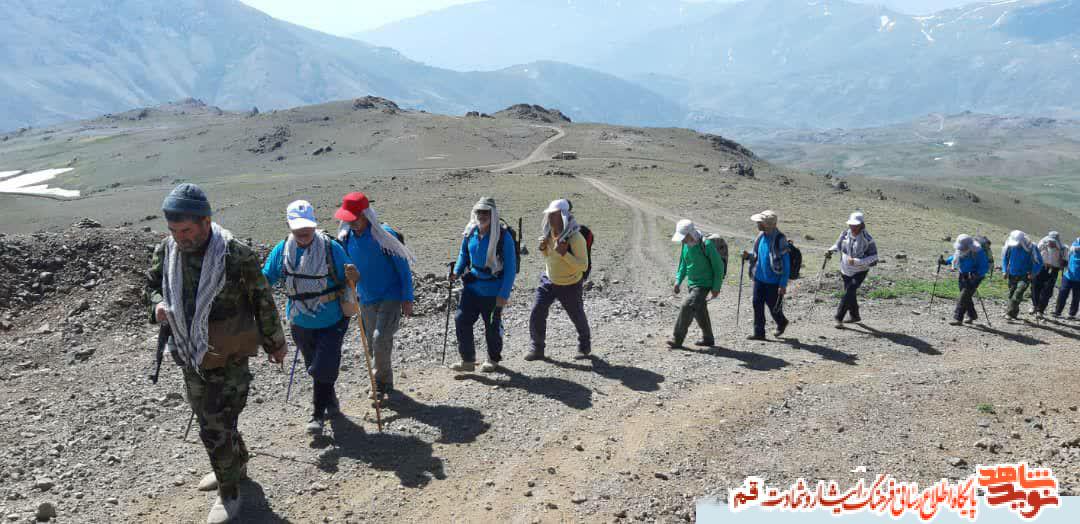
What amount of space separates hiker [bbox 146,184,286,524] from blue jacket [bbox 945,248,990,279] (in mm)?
10700

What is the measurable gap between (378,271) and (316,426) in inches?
59.0

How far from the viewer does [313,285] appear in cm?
588

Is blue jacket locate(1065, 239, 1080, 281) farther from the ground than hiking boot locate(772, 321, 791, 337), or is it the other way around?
blue jacket locate(1065, 239, 1080, 281)

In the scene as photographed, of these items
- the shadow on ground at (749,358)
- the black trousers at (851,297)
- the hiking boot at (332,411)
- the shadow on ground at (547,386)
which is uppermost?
the black trousers at (851,297)

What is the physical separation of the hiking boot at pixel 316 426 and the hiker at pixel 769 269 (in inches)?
235

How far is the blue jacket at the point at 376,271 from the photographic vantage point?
6738 millimetres

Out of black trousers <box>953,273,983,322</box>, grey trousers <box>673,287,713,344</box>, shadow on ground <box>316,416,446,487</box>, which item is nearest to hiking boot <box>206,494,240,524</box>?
shadow on ground <box>316,416,446,487</box>

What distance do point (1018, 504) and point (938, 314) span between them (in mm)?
8726

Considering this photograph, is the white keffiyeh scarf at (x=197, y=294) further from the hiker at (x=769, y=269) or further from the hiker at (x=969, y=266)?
the hiker at (x=969, y=266)

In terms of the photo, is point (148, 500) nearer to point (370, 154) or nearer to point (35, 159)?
point (370, 154)

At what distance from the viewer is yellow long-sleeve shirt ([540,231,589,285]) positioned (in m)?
8.20

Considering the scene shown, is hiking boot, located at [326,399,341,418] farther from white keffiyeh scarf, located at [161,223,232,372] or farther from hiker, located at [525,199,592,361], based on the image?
hiker, located at [525,199,592,361]

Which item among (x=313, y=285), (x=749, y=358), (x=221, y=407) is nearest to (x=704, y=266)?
(x=749, y=358)

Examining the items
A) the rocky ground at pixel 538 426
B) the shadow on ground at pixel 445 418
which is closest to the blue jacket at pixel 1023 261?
the rocky ground at pixel 538 426
